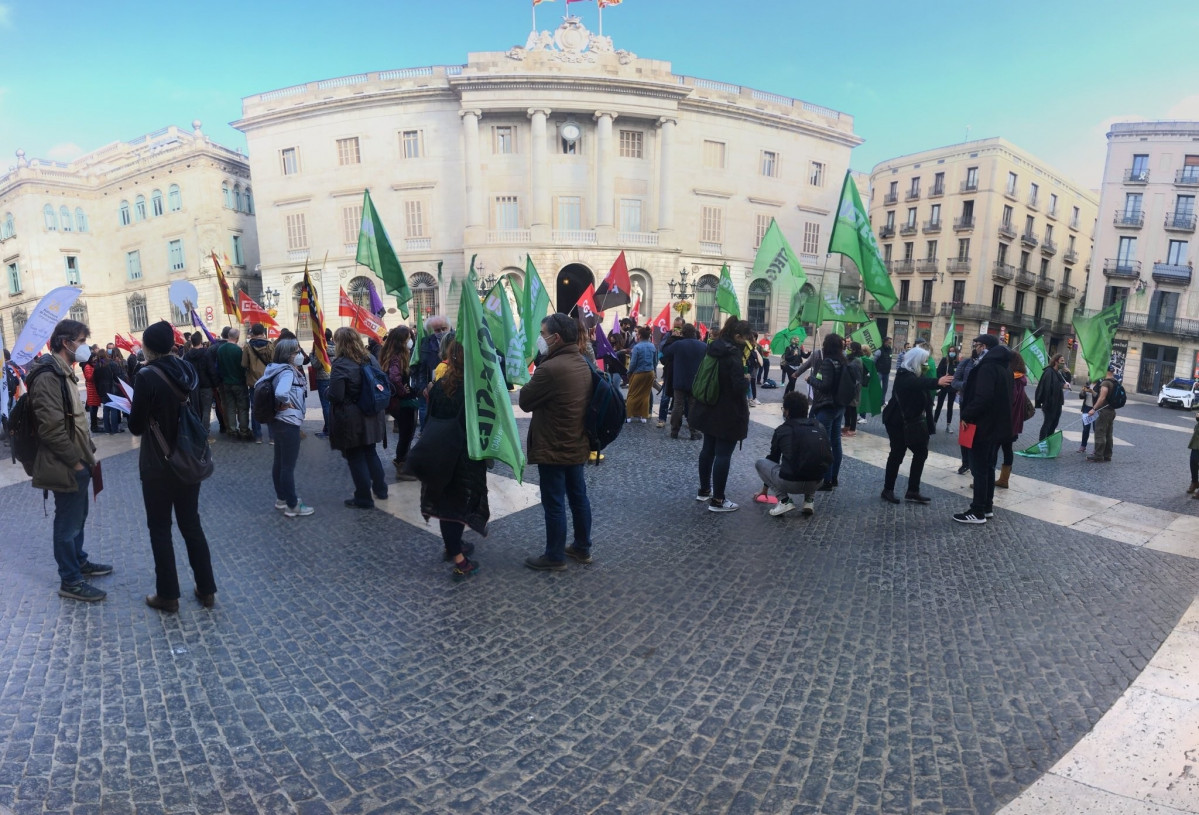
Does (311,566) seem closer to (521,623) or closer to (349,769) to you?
(521,623)

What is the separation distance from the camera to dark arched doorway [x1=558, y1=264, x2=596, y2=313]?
1121 inches

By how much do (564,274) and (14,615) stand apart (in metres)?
28.3

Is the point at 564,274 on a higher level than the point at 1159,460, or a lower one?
higher

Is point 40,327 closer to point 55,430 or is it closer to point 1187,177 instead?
point 55,430

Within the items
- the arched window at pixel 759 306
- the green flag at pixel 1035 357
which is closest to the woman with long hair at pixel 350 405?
the green flag at pixel 1035 357

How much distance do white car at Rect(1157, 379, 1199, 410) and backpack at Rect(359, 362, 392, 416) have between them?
88.3 ft

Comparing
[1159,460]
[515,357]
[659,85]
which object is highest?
[659,85]

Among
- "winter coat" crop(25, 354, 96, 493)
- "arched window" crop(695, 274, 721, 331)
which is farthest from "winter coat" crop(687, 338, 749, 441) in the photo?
"arched window" crop(695, 274, 721, 331)

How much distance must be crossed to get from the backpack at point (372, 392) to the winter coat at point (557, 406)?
74.8 inches

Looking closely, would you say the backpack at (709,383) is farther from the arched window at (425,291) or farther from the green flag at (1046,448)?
the arched window at (425,291)

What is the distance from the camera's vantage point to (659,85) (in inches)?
1187

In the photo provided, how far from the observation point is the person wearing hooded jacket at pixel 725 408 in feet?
17.9

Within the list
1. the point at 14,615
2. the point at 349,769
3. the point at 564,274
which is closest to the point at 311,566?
the point at 14,615

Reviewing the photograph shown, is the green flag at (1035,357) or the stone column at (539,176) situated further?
the stone column at (539,176)
